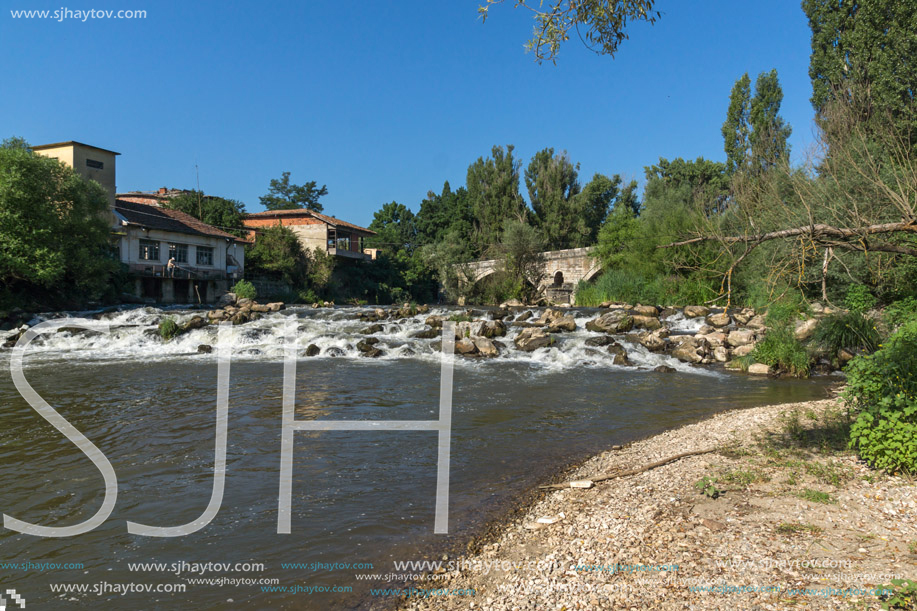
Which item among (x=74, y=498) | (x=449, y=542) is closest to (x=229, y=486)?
(x=74, y=498)

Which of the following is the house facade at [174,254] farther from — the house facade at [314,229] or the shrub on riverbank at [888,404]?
the shrub on riverbank at [888,404]

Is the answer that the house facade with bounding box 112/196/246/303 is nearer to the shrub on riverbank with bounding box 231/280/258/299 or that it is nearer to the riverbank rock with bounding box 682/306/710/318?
the shrub on riverbank with bounding box 231/280/258/299

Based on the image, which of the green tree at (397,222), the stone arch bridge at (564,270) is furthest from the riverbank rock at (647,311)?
the green tree at (397,222)

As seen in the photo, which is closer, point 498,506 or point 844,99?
point 498,506

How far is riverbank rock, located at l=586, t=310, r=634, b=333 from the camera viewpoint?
57.5 ft

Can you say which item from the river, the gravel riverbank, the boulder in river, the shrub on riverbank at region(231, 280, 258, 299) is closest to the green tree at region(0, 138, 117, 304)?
the shrub on riverbank at region(231, 280, 258, 299)

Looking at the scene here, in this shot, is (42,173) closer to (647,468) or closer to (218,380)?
(218,380)

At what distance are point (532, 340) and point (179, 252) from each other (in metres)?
24.8

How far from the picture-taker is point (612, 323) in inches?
703

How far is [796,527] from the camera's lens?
3629 mm

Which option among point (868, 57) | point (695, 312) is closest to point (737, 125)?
point (868, 57)

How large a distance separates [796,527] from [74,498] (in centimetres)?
603

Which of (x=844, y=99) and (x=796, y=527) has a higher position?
(x=844, y=99)

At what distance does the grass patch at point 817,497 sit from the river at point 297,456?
91.3 inches
